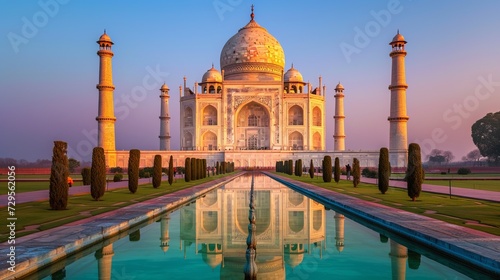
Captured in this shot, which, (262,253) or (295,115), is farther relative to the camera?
(295,115)

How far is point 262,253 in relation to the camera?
4621 mm

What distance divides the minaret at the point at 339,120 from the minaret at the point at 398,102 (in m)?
7.68

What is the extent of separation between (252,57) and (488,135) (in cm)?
2240

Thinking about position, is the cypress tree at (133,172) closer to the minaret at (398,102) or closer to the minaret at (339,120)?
the minaret at (398,102)

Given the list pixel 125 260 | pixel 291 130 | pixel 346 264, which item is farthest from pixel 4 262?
pixel 291 130

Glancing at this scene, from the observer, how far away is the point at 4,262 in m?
3.64

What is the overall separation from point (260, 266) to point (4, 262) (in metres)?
2.18

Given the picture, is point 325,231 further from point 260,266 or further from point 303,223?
point 260,266

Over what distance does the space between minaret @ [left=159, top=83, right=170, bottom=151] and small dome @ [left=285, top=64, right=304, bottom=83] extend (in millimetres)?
11365

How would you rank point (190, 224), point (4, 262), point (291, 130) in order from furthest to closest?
point (291, 130), point (190, 224), point (4, 262)

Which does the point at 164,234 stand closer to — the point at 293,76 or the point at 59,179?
the point at 59,179

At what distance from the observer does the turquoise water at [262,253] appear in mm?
3879

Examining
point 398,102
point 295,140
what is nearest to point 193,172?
point 398,102

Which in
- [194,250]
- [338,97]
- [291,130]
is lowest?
[194,250]
